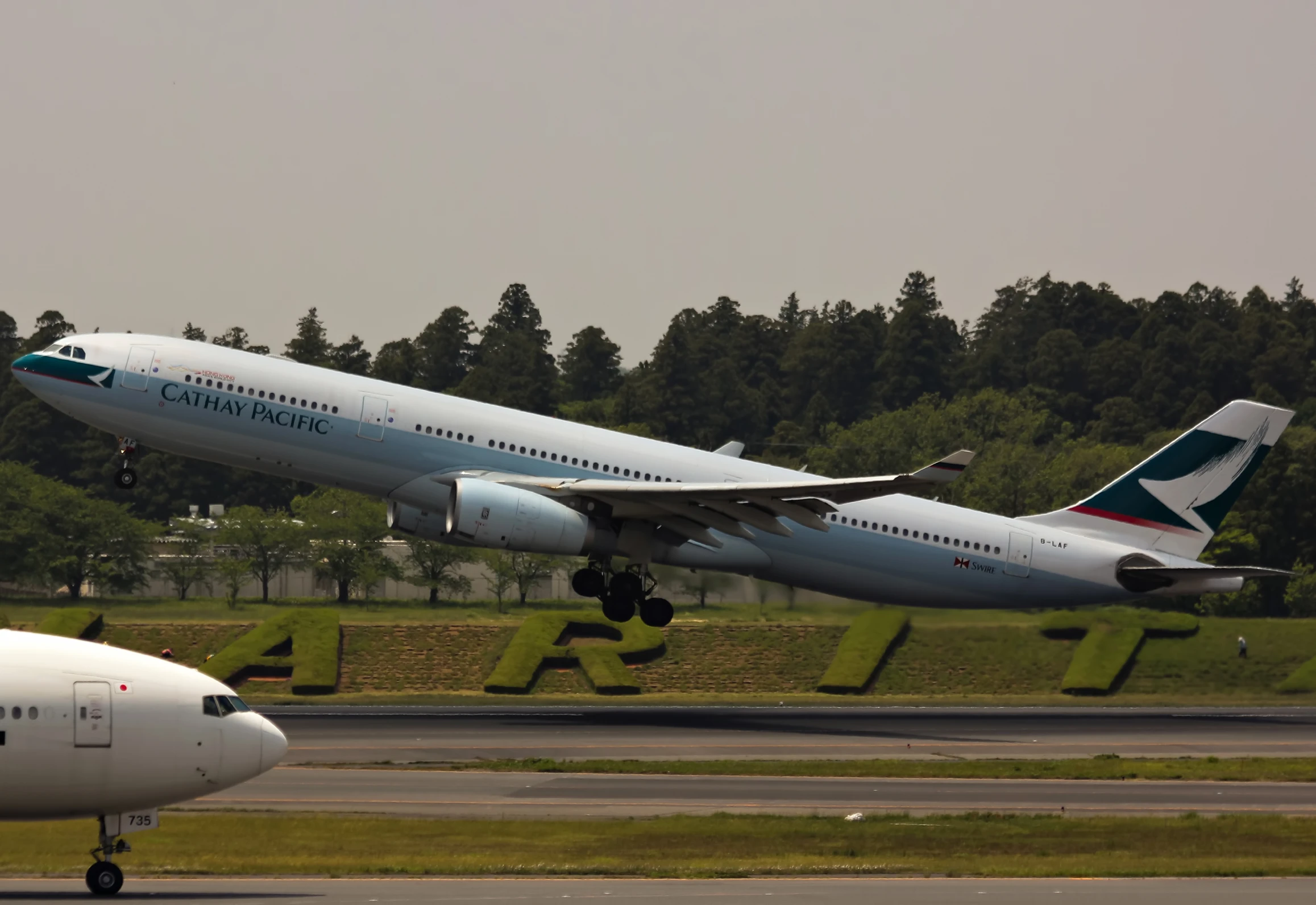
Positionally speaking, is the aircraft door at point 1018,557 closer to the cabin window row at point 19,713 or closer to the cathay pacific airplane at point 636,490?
the cathay pacific airplane at point 636,490

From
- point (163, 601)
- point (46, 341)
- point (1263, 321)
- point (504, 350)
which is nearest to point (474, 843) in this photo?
point (163, 601)

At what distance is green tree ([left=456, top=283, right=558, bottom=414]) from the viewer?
15912cm

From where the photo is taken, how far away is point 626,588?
164 feet

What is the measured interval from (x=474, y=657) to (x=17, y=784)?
149ft

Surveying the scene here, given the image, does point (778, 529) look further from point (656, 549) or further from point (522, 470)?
point (522, 470)

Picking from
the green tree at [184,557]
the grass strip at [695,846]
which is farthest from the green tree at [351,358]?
the grass strip at [695,846]

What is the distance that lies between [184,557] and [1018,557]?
173ft

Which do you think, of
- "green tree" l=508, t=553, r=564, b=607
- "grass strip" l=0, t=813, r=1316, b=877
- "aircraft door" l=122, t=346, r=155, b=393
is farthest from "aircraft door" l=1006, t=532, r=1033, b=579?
"green tree" l=508, t=553, r=564, b=607

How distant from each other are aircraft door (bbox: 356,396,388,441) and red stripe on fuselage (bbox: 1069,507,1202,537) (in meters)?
23.0

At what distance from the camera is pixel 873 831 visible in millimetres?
32781

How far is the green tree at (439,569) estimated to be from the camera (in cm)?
8944

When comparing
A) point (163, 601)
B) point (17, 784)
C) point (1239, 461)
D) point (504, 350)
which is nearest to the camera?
point (17, 784)

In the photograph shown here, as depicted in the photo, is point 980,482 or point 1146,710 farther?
point 980,482

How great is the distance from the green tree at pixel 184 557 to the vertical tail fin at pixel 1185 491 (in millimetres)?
48689
